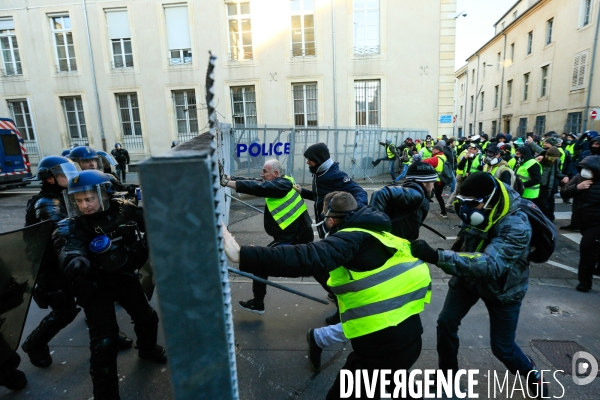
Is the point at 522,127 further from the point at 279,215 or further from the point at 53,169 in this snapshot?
the point at 53,169

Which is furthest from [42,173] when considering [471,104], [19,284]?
[471,104]

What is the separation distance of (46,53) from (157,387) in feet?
61.7

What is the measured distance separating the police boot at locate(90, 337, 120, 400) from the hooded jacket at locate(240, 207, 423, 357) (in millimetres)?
1586

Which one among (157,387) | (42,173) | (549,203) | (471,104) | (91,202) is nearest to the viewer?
(91,202)

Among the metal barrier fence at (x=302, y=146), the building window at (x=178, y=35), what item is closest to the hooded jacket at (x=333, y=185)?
the metal barrier fence at (x=302, y=146)

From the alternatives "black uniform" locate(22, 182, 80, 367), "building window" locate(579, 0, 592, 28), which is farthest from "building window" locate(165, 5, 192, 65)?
"building window" locate(579, 0, 592, 28)

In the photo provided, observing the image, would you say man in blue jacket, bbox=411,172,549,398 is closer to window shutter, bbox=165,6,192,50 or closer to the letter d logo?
the letter d logo

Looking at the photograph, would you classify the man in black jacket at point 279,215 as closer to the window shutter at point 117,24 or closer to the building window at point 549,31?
the window shutter at point 117,24

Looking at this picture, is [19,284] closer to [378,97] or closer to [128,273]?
[128,273]

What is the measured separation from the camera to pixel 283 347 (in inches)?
127

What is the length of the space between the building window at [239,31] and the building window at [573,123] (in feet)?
62.0

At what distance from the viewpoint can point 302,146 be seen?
11992 mm

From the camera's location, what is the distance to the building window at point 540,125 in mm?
23422

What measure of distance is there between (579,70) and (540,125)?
206 inches
